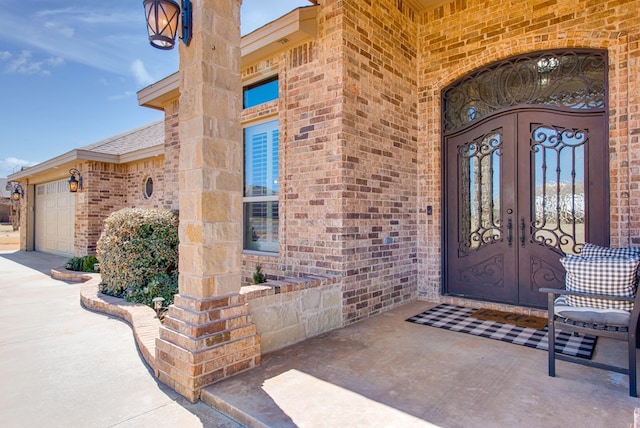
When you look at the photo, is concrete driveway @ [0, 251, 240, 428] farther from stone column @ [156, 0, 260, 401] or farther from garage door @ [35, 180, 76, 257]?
garage door @ [35, 180, 76, 257]

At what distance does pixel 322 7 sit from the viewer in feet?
13.5

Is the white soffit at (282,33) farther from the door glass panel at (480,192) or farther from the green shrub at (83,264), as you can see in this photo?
the green shrub at (83,264)

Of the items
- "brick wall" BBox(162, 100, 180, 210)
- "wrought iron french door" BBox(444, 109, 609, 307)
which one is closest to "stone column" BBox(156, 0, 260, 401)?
"wrought iron french door" BBox(444, 109, 609, 307)

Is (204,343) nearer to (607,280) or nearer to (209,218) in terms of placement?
(209,218)

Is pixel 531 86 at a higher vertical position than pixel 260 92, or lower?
lower

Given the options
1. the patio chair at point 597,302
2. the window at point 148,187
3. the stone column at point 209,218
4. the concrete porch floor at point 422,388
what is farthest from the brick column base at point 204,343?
the window at point 148,187

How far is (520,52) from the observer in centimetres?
435

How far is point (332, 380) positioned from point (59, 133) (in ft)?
120

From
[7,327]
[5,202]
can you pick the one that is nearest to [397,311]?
[7,327]

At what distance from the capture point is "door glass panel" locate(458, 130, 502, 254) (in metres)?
4.62

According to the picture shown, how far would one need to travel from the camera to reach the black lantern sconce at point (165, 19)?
265 centimetres

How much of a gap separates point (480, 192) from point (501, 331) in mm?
1862

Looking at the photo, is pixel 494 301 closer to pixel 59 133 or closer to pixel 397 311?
pixel 397 311

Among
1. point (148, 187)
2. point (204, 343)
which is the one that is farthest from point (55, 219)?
point (204, 343)
